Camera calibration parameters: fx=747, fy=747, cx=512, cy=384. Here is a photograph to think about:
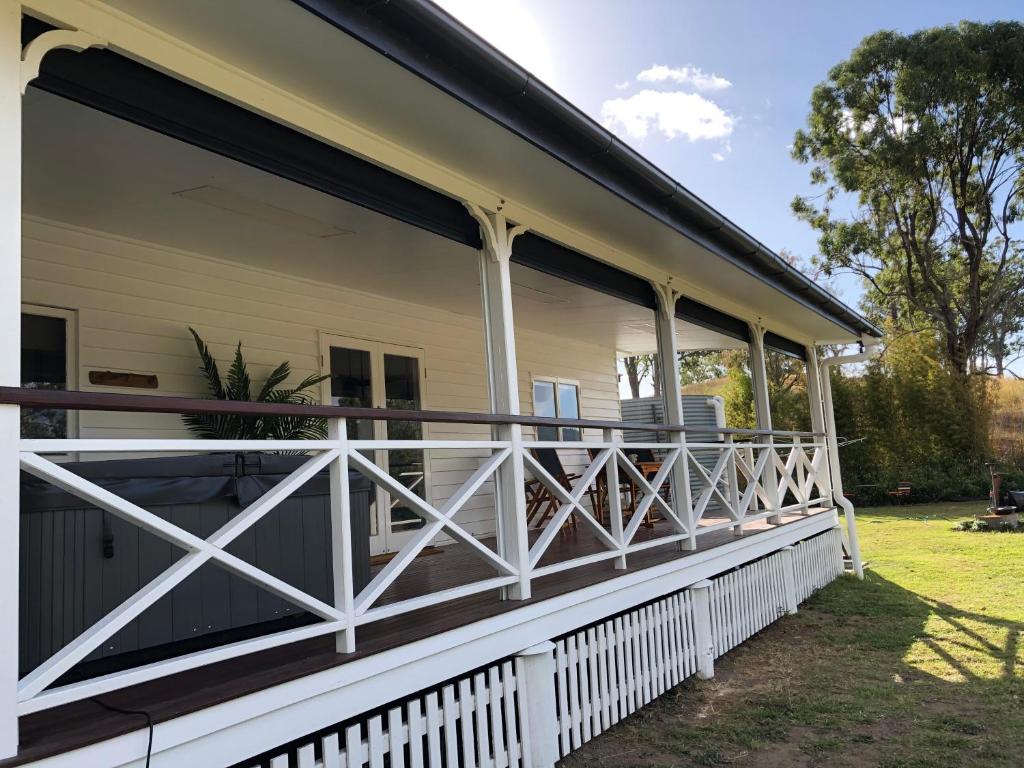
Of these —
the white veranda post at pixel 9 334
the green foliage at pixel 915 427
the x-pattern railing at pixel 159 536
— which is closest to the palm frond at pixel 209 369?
the x-pattern railing at pixel 159 536

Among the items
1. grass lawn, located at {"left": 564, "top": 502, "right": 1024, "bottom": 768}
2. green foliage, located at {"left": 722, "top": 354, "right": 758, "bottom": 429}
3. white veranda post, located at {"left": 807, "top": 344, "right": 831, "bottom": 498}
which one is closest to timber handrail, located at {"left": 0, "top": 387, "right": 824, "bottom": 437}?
grass lawn, located at {"left": 564, "top": 502, "right": 1024, "bottom": 768}

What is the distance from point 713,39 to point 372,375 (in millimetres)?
15728

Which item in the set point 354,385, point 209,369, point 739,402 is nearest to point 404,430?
point 354,385

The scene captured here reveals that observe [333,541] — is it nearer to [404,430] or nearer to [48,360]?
[48,360]

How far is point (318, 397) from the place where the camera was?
20.2 ft

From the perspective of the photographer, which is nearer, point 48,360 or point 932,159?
point 48,360

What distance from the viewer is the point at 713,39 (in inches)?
725

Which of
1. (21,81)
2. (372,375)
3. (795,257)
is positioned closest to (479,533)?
(372,375)

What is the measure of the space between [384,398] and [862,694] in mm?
4348

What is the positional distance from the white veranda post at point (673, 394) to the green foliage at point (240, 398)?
9.05ft

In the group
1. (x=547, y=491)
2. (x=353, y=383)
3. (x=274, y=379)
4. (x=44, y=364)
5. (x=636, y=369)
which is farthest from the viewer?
(x=636, y=369)

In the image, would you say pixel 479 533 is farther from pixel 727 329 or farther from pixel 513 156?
pixel 513 156

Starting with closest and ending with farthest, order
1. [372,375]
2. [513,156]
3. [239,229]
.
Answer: [513,156], [239,229], [372,375]

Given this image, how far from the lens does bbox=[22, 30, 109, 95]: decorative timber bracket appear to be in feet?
7.26
